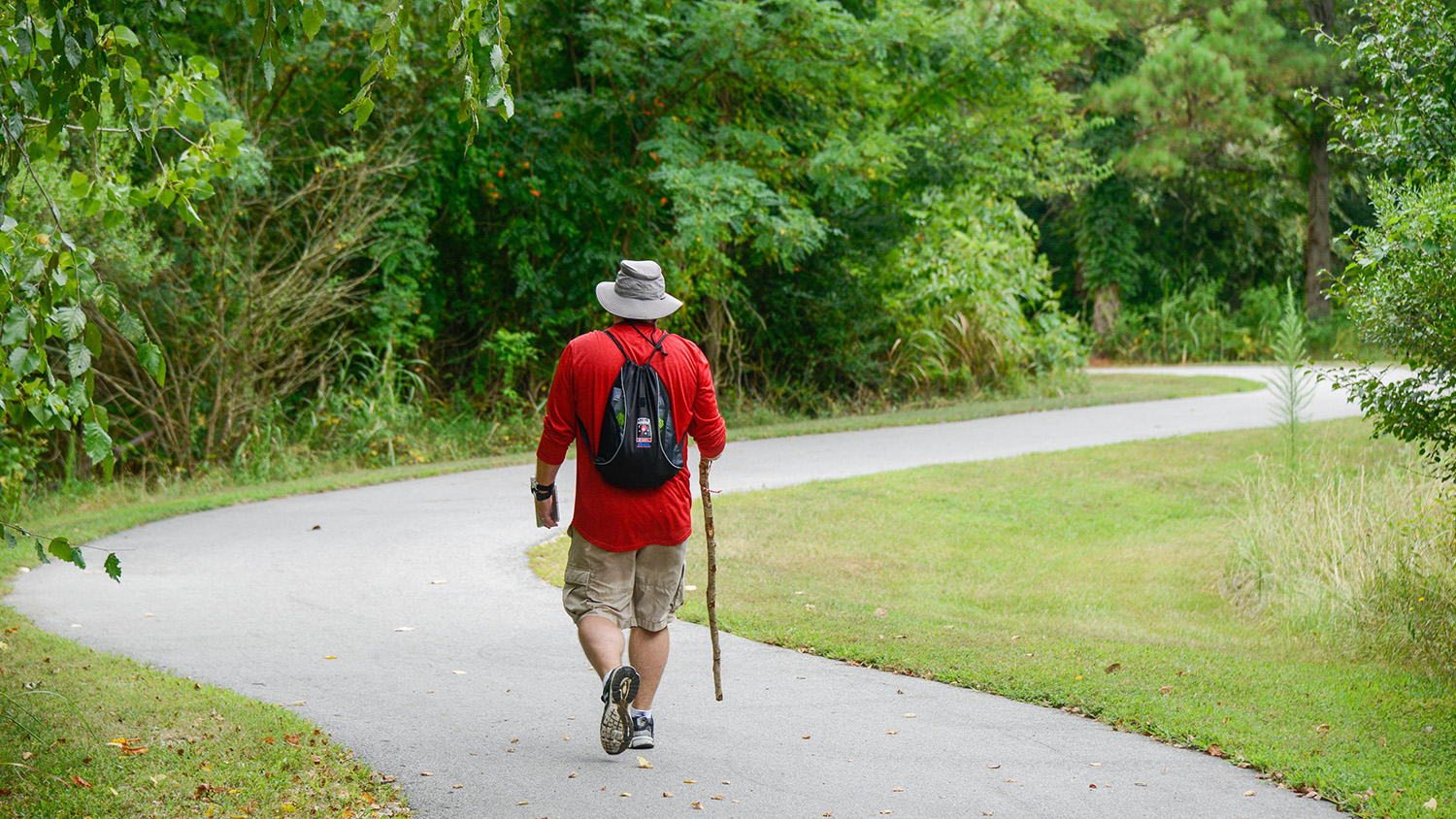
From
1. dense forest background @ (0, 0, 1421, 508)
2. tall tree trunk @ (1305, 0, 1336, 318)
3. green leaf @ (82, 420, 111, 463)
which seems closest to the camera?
green leaf @ (82, 420, 111, 463)

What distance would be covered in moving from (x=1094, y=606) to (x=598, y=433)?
4.89m

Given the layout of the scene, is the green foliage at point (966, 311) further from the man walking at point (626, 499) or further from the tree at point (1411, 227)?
the man walking at point (626, 499)

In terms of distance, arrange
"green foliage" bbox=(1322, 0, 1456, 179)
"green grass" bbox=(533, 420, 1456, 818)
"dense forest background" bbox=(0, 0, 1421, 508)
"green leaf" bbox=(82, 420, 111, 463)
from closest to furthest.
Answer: "green leaf" bbox=(82, 420, 111, 463) → "green grass" bbox=(533, 420, 1456, 818) → "green foliage" bbox=(1322, 0, 1456, 179) → "dense forest background" bbox=(0, 0, 1421, 508)

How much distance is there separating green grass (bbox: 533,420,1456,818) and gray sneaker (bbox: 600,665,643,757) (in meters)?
2.15

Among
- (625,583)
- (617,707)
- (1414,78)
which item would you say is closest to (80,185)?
(625,583)

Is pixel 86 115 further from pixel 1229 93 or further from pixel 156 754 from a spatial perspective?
pixel 1229 93

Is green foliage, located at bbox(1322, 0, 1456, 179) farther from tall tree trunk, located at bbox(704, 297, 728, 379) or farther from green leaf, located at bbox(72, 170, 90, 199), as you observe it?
tall tree trunk, located at bbox(704, 297, 728, 379)

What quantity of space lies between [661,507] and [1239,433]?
11.6 meters

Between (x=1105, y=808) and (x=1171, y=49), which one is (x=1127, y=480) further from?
(x=1171, y=49)

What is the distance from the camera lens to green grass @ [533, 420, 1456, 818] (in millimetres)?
5832

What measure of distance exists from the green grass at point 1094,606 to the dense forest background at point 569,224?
136 inches

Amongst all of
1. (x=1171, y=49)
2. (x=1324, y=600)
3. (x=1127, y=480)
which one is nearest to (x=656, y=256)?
(x=1127, y=480)

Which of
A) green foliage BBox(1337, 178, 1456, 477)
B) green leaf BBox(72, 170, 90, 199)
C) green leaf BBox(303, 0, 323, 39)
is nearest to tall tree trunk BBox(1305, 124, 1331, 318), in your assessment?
green foliage BBox(1337, 178, 1456, 477)

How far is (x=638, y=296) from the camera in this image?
5.45 meters
